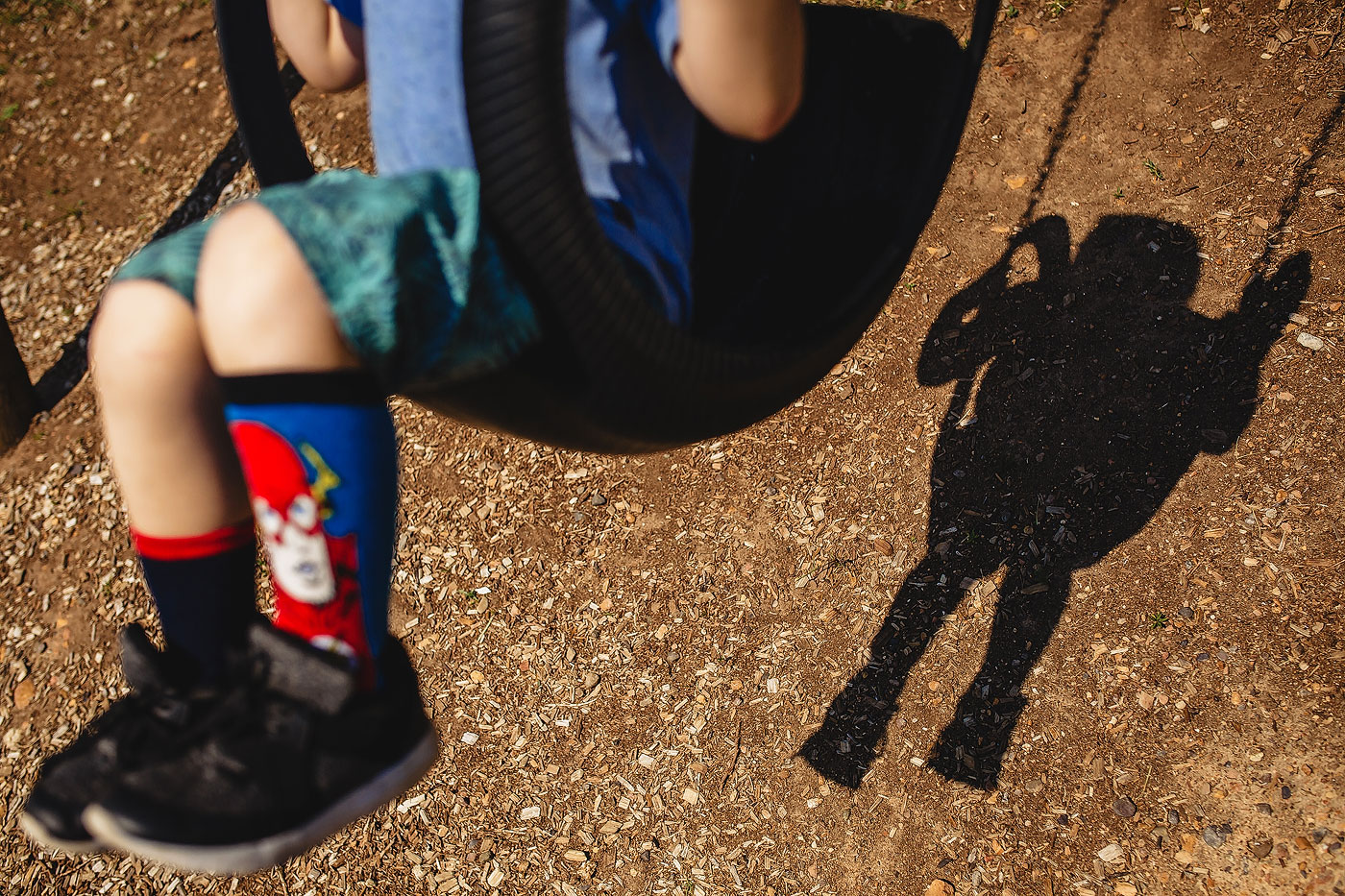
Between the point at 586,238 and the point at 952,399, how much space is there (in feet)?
Answer: 5.40

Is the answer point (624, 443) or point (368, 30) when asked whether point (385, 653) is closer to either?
point (624, 443)

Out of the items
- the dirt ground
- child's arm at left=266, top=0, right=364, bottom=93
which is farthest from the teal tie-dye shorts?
the dirt ground

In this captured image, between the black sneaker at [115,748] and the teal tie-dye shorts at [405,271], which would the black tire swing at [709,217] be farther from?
the black sneaker at [115,748]

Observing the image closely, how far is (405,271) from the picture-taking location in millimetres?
854

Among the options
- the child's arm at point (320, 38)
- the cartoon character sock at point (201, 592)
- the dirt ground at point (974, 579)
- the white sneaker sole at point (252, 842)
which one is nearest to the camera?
the white sneaker sole at point (252, 842)

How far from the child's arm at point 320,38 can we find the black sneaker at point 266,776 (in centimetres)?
81

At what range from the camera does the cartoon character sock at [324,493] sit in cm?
83

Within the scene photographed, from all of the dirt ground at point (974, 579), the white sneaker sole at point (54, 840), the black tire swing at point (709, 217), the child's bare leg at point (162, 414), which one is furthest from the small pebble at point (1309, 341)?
the white sneaker sole at point (54, 840)

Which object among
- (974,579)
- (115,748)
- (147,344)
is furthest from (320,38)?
(974,579)

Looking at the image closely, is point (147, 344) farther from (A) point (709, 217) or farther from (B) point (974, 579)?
(B) point (974, 579)

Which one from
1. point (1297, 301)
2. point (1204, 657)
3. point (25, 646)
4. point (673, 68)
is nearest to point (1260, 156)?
point (1297, 301)

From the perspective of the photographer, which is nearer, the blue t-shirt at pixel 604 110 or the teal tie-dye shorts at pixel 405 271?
the teal tie-dye shorts at pixel 405 271

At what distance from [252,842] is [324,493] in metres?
0.29

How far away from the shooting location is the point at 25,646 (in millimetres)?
2701
